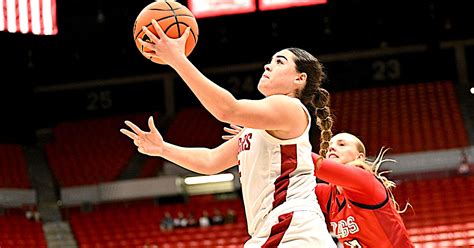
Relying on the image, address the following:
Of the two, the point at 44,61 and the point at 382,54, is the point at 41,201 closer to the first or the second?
the point at 44,61

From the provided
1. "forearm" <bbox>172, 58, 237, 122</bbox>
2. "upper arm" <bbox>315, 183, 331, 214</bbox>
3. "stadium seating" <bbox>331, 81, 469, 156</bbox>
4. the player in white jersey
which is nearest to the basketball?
the player in white jersey

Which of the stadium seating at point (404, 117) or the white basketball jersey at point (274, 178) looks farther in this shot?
the stadium seating at point (404, 117)

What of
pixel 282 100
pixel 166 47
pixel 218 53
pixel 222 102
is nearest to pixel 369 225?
pixel 282 100

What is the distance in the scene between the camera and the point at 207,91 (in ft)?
8.08

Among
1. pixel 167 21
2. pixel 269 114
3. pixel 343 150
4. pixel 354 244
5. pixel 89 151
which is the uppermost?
pixel 167 21

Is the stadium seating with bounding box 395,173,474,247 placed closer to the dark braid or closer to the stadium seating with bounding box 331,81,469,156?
the stadium seating with bounding box 331,81,469,156

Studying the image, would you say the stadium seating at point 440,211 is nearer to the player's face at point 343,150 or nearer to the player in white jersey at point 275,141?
the player's face at point 343,150

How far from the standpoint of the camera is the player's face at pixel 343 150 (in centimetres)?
406

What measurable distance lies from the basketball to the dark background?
12.0m

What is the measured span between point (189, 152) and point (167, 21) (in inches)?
26.5

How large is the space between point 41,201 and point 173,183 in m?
2.94


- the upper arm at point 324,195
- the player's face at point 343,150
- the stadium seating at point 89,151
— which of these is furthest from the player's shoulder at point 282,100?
the stadium seating at point 89,151

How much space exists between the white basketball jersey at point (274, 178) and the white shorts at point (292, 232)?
3 cm

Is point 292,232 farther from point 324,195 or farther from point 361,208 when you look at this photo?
point 324,195
